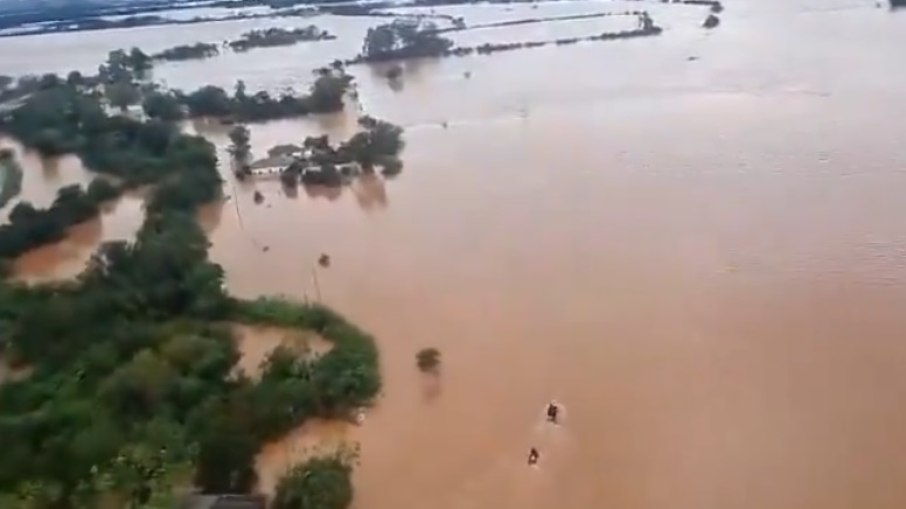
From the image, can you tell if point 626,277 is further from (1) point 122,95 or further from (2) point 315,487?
(1) point 122,95

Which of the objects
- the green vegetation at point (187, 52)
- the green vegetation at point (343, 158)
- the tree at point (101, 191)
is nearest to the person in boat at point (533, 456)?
the green vegetation at point (343, 158)

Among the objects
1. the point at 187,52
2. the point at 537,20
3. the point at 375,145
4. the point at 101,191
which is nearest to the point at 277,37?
the point at 187,52

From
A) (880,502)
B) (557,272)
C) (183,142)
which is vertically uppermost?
(183,142)

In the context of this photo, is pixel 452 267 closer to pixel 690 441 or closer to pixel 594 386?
pixel 594 386

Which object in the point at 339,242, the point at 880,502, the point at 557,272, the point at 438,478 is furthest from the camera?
the point at 339,242

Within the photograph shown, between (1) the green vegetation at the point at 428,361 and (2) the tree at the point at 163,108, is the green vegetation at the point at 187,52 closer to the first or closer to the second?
(2) the tree at the point at 163,108

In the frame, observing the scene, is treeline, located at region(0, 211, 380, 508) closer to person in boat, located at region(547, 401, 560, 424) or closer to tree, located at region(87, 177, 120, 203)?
person in boat, located at region(547, 401, 560, 424)

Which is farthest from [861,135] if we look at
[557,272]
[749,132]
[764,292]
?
[557,272]
